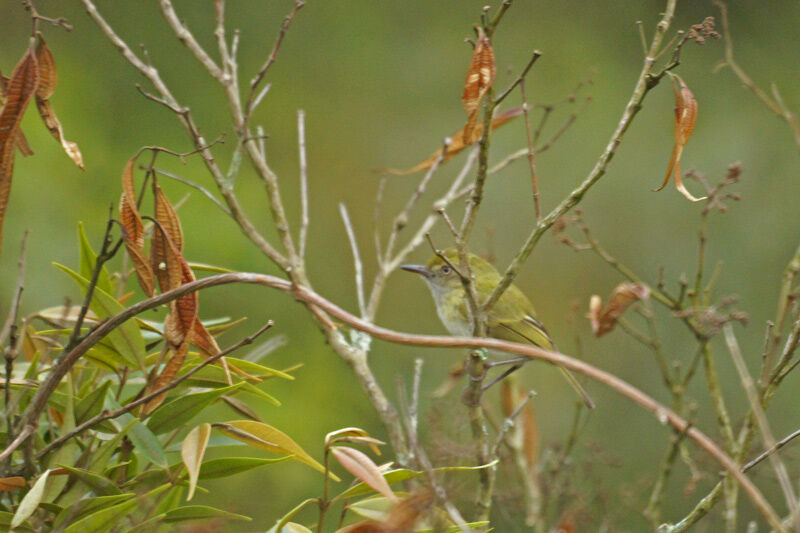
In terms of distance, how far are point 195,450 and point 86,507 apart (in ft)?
0.44

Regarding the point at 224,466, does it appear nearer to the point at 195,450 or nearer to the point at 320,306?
the point at 195,450

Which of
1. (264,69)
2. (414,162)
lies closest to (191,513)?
(264,69)

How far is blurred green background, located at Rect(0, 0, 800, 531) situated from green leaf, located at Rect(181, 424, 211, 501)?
2256 millimetres

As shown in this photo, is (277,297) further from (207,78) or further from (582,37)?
(582,37)

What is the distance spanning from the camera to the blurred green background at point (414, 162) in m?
3.49

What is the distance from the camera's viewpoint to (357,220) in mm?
4262

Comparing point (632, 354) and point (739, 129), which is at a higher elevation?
point (739, 129)

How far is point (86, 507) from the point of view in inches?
41.2

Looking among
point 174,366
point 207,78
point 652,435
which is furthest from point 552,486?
point 207,78

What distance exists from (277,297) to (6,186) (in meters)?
2.61

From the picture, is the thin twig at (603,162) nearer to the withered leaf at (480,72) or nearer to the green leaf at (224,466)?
the withered leaf at (480,72)

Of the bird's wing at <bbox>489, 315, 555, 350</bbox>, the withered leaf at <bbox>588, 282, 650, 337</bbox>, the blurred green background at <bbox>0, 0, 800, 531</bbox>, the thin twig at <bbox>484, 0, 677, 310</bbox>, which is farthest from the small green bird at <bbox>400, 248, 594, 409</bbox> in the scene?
the thin twig at <bbox>484, 0, 677, 310</bbox>

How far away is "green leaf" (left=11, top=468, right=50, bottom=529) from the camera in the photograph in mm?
977

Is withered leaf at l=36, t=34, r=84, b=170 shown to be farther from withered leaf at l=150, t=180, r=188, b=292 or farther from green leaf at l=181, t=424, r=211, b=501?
green leaf at l=181, t=424, r=211, b=501
